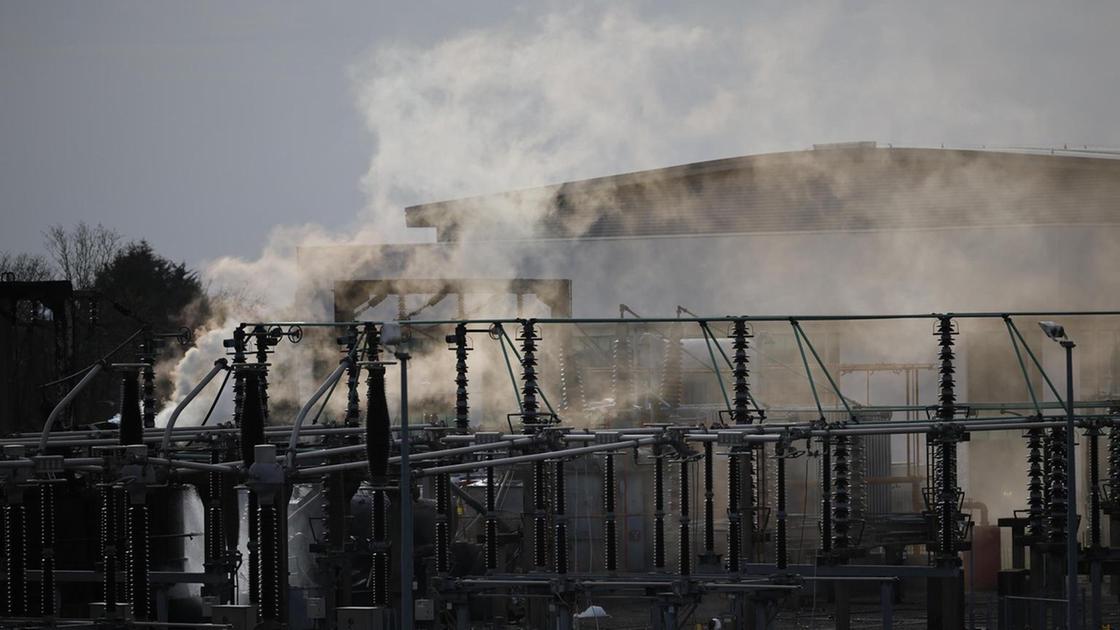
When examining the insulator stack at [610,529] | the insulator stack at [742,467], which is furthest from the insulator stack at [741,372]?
the insulator stack at [610,529]

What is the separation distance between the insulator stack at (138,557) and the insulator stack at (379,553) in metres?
4.35

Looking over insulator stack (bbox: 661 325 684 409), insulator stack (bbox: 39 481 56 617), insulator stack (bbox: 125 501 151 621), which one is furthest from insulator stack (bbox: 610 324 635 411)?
insulator stack (bbox: 125 501 151 621)

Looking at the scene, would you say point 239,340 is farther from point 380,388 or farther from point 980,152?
point 980,152

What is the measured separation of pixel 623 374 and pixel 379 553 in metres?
27.8

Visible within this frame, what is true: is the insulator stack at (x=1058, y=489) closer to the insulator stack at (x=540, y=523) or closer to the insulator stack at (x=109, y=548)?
the insulator stack at (x=540, y=523)

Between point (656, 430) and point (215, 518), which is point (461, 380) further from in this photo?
point (215, 518)

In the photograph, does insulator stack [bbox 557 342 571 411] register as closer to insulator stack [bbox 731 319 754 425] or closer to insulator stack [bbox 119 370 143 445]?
insulator stack [bbox 731 319 754 425]

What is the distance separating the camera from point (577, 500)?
58.8m

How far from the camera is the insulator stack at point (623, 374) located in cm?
6062

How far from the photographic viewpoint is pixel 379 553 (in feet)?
112

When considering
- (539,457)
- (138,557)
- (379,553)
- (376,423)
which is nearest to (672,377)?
(539,457)

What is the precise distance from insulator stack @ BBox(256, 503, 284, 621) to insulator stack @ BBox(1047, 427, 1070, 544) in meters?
22.7

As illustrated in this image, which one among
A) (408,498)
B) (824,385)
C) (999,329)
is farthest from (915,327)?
(408,498)

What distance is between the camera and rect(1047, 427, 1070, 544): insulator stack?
4438 cm
